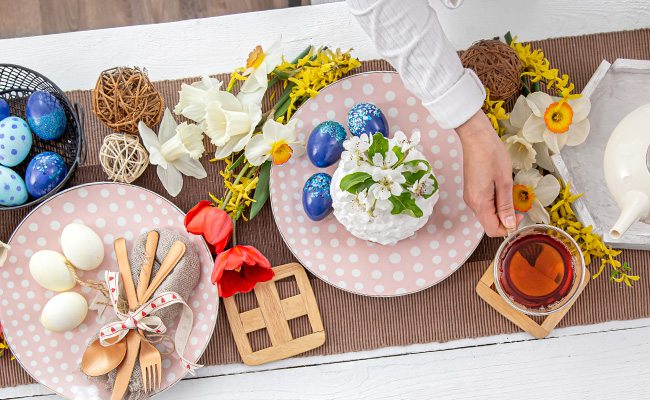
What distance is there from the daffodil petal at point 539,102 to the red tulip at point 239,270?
432 mm

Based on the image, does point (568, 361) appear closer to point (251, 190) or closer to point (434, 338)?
point (434, 338)

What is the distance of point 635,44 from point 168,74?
2.45 ft

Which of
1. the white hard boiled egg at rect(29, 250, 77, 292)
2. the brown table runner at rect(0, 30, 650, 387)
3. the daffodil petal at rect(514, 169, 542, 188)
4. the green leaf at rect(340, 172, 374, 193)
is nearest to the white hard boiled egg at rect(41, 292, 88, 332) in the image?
the white hard boiled egg at rect(29, 250, 77, 292)

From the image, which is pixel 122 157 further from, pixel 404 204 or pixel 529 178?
pixel 529 178

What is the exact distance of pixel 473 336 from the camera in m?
0.77

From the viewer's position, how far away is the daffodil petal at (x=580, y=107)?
0.69 m

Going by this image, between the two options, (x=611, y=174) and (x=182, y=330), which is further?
(x=182, y=330)

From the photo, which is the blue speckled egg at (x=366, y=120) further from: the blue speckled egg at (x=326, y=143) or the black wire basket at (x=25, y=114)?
the black wire basket at (x=25, y=114)

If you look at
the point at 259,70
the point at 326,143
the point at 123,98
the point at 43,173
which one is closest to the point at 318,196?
the point at 326,143

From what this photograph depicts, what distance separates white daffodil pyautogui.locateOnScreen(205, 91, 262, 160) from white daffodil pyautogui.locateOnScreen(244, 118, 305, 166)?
16 mm

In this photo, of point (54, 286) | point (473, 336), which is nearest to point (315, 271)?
point (473, 336)

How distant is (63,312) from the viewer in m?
0.73

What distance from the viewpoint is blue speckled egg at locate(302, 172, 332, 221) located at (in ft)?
2.28

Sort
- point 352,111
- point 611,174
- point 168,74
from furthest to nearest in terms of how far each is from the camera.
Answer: point 168,74 → point 352,111 → point 611,174
